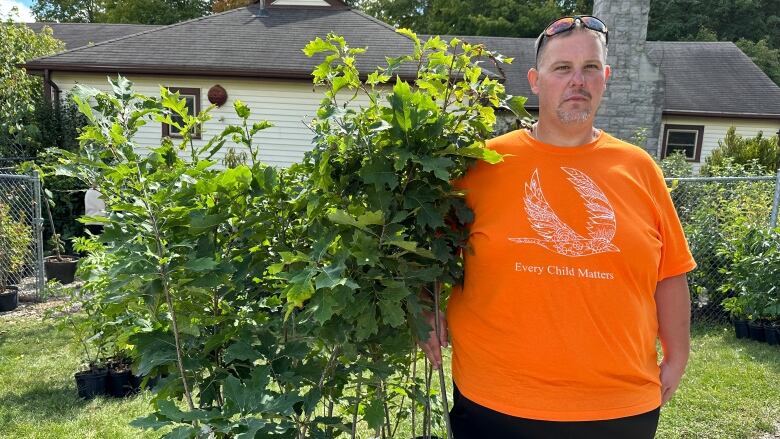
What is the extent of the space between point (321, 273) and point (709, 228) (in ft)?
23.4

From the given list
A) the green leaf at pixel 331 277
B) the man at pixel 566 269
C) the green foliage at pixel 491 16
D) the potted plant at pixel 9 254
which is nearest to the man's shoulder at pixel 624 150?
the man at pixel 566 269

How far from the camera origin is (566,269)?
72.1 inches

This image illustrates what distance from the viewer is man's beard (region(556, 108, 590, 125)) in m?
1.91

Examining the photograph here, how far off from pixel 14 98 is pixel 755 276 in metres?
12.0

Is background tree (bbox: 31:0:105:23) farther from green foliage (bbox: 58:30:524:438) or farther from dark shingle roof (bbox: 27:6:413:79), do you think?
green foliage (bbox: 58:30:524:438)

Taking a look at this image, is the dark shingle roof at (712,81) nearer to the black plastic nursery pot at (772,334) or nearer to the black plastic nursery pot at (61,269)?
the black plastic nursery pot at (772,334)

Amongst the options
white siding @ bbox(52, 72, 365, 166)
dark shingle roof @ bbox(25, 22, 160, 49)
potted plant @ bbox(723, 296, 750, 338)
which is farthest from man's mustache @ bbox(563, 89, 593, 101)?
dark shingle roof @ bbox(25, 22, 160, 49)

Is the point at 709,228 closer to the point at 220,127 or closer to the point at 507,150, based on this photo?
the point at 507,150

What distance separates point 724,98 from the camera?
55.8ft

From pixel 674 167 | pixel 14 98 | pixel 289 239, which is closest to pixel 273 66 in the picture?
pixel 14 98

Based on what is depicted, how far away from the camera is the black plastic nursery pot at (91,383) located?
15.0 feet

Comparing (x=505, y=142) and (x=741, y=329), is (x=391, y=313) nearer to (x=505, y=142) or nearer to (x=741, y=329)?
(x=505, y=142)

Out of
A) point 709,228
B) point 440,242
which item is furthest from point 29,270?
point 709,228

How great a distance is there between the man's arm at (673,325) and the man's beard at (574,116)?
0.67m
